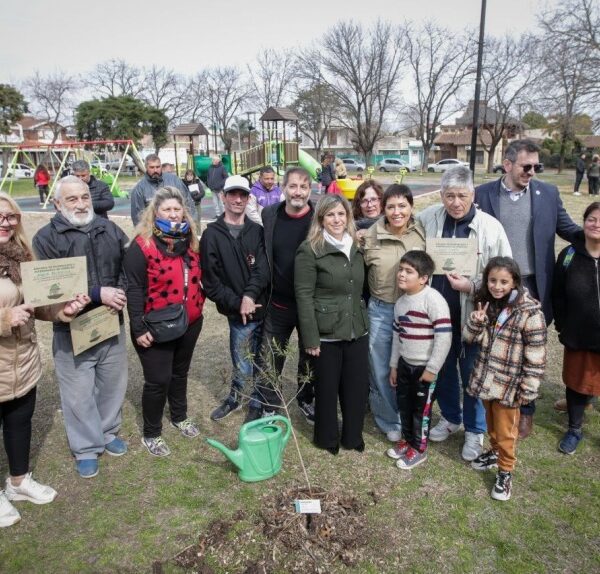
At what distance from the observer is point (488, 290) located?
2961 mm

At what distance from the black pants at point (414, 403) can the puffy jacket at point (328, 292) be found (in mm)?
425

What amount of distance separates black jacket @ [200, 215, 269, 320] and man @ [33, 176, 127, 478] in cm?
57

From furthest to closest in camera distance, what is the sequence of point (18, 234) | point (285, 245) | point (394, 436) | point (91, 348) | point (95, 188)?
point (95, 188) → point (394, 436) → point (285, 245) → point (91, 348) → point (18, 234)

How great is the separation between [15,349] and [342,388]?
6.63ft

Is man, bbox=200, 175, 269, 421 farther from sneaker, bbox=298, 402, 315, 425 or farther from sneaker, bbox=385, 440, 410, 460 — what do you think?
sneaker, bbox=385, 440, 410, 460

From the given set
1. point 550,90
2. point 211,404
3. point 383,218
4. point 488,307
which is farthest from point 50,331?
point 550,90

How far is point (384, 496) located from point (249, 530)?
33.9 inches

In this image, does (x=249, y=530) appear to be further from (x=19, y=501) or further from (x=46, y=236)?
(x=46, y=236)

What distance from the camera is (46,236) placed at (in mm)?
2867

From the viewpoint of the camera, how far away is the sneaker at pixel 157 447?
11.6 ft

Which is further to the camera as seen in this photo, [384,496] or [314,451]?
[314,451]

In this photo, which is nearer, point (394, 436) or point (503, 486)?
point (503, 486)

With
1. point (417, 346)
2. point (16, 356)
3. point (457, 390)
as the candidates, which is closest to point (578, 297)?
point (457, 390)

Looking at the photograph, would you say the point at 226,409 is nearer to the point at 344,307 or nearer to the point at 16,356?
the point at 344,307
